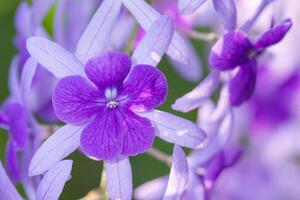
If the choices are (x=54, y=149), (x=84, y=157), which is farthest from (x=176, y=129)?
(x=84, y=157)

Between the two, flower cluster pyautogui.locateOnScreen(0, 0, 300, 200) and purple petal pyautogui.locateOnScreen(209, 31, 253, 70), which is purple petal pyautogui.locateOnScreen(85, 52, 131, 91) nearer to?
flower cluster pyautogui.locateOnScreen(0, 0, 300, 200)

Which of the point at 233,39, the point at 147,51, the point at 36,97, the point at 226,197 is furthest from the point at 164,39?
the point at 226,197

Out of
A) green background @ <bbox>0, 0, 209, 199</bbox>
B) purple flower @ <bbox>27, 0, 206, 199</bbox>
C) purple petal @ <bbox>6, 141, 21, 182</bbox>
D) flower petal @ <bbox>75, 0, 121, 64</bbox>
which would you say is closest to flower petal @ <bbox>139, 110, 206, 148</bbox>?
purple flower @ <bbox>27, 0, 206, 199</bbox>

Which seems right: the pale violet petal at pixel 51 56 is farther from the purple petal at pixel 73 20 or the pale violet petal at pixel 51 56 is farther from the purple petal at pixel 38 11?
the purple petal at pixel 73 20

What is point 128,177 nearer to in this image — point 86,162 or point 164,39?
point 164,39

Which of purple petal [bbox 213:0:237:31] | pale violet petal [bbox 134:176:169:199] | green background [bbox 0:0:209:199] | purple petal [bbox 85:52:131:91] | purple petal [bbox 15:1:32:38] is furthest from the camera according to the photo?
green background [bbox 0:0:209:199]

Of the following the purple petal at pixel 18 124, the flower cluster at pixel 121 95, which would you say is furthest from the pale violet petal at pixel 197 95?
the purple petal at pixel 18 124

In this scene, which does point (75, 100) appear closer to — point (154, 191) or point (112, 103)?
point (112, 103)

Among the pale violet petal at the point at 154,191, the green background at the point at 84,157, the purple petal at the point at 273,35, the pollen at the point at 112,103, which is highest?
the purple petal at the point at 273,35
